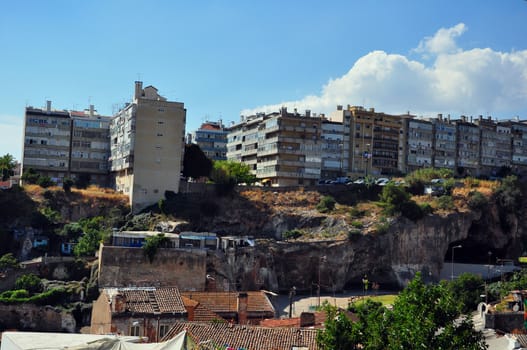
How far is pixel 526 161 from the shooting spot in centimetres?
12406

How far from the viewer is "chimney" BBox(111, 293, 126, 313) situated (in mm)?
47188

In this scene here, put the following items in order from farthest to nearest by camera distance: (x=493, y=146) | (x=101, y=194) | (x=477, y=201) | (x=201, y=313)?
1. (x=493, y=146)
2. (x=477, y=201)
3. (x=101, y=194)
4. (x=201, y=313)

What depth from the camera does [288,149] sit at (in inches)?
3932

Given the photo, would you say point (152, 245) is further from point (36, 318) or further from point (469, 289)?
point (469, 289)

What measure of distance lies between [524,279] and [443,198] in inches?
644

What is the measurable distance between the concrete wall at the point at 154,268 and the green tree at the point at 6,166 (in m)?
24.8

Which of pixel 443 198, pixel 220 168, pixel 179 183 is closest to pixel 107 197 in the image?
pixel 179 183

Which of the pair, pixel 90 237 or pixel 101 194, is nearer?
pixel 90 237

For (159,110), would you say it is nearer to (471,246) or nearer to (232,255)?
(232,255)

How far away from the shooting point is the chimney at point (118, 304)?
47.2 meters

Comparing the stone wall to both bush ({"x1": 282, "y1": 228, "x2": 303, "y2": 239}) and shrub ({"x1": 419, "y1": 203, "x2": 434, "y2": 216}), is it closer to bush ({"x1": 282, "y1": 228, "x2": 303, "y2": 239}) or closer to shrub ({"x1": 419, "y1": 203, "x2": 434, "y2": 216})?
bush ({"x1": 282, "y1": 228, "x2": 303, "y2": 239})

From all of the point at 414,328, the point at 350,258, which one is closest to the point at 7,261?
the point at 350,258

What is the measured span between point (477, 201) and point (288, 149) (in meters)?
22.3

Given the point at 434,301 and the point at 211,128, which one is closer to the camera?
the point at 434,301
